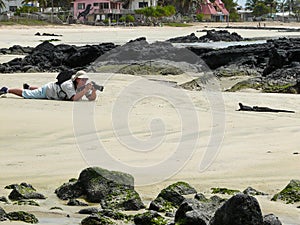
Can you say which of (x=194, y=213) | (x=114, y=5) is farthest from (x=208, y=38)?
(x=114, y=5)

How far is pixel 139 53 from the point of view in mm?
23547

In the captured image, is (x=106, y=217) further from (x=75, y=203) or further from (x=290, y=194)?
(x=290, y=194)

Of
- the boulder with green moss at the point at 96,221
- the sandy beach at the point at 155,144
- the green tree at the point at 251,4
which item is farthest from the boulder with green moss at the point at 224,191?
the green tree at the point at 251,4

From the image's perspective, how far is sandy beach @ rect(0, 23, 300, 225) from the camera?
6449 millimetres

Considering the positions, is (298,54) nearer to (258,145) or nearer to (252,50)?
(252,50)

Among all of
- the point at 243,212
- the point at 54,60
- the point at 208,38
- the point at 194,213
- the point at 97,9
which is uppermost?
the point at 243,212

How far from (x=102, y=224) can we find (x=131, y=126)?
4.78 meters

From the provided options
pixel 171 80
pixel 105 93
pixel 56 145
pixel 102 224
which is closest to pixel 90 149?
pixel 56 145

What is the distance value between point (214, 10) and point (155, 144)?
12192 cm

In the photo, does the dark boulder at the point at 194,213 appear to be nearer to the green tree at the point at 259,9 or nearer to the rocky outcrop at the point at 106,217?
the rocky outcrop at the point at 106,217

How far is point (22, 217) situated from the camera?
4953mm

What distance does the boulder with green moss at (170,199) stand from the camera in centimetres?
541

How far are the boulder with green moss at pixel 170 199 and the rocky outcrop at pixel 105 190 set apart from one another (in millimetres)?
125

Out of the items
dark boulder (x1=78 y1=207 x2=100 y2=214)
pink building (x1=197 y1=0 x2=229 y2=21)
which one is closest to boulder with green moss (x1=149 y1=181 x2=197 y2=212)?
dark boulder (x1=78 y1=207 x2=100 y2=214)
